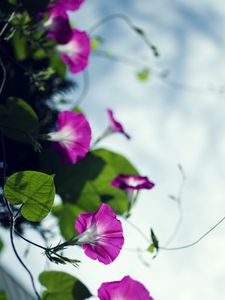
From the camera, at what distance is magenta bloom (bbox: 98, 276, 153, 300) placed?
727mm

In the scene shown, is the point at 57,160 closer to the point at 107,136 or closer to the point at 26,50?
the point at 107,136

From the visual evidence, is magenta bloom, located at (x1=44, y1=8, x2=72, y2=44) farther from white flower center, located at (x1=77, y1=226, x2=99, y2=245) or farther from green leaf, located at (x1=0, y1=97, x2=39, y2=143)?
white flower center, located at (x1=77, y1=226, x2=99, y2=245)

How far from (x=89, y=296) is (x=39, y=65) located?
0.70 meters

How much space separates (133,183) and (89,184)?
7.3 inches

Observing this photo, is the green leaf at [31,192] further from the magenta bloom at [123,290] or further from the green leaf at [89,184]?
the green leaf at [89,184]

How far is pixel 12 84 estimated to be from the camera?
1185 millimetres

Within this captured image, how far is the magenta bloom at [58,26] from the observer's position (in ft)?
3.68

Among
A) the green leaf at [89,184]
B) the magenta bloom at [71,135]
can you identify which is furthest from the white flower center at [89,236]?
the green leaf at [89,184]

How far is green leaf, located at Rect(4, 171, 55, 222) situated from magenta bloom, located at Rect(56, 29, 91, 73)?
1.94ft

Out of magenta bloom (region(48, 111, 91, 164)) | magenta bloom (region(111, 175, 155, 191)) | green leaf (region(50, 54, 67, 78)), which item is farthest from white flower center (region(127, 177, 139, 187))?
green leaf (region(50, 54, 67, 78))

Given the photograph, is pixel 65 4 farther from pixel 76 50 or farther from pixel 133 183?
pixel 133 183

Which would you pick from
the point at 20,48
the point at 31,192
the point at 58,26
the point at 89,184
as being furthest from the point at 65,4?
the point at 31,192

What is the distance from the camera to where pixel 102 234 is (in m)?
0.74

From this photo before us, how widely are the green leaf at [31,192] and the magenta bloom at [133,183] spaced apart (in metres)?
0.36
